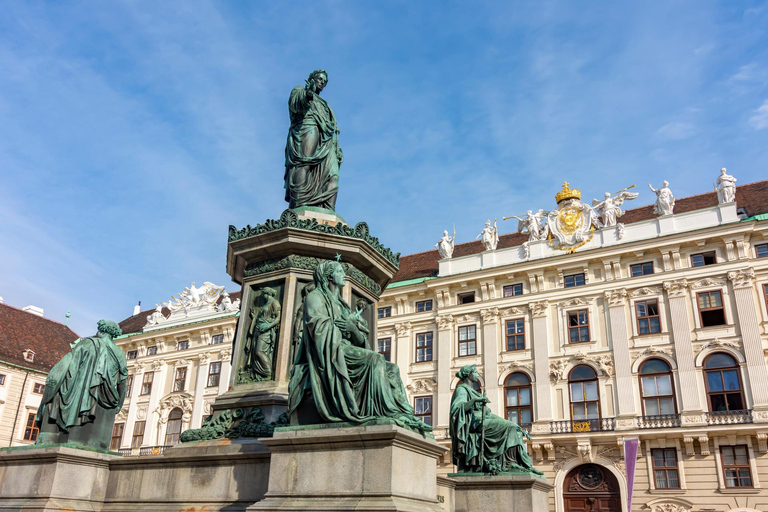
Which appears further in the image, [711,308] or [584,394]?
[584,394]

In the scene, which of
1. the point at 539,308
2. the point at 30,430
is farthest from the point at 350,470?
the point at 30,430

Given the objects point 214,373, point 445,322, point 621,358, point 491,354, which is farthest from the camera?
point 214,373

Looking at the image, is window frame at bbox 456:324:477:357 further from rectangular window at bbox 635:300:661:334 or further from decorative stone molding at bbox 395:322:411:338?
rectangular window at bbox 635:300:661:334

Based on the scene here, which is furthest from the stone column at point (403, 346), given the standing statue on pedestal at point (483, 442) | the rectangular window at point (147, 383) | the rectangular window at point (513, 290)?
the standing statue on pedestal at point (483, 442)

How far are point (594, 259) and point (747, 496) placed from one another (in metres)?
12.5

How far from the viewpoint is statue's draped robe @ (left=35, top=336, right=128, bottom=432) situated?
8.37 m

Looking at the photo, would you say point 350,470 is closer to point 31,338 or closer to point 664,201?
point 664,201

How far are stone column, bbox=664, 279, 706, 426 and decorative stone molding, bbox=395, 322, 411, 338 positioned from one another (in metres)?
13.9

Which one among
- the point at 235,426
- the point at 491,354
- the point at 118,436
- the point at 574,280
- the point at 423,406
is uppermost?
the point at 574,280

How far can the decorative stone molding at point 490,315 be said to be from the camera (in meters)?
35.5

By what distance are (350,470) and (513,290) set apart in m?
31.1

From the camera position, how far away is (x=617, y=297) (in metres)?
32.7

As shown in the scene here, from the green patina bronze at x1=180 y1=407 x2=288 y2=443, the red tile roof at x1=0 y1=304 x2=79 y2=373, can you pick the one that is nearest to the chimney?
the red tile roof at x1=0 y1=304 x2=79 y2=373

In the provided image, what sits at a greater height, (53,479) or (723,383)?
(723,383)
